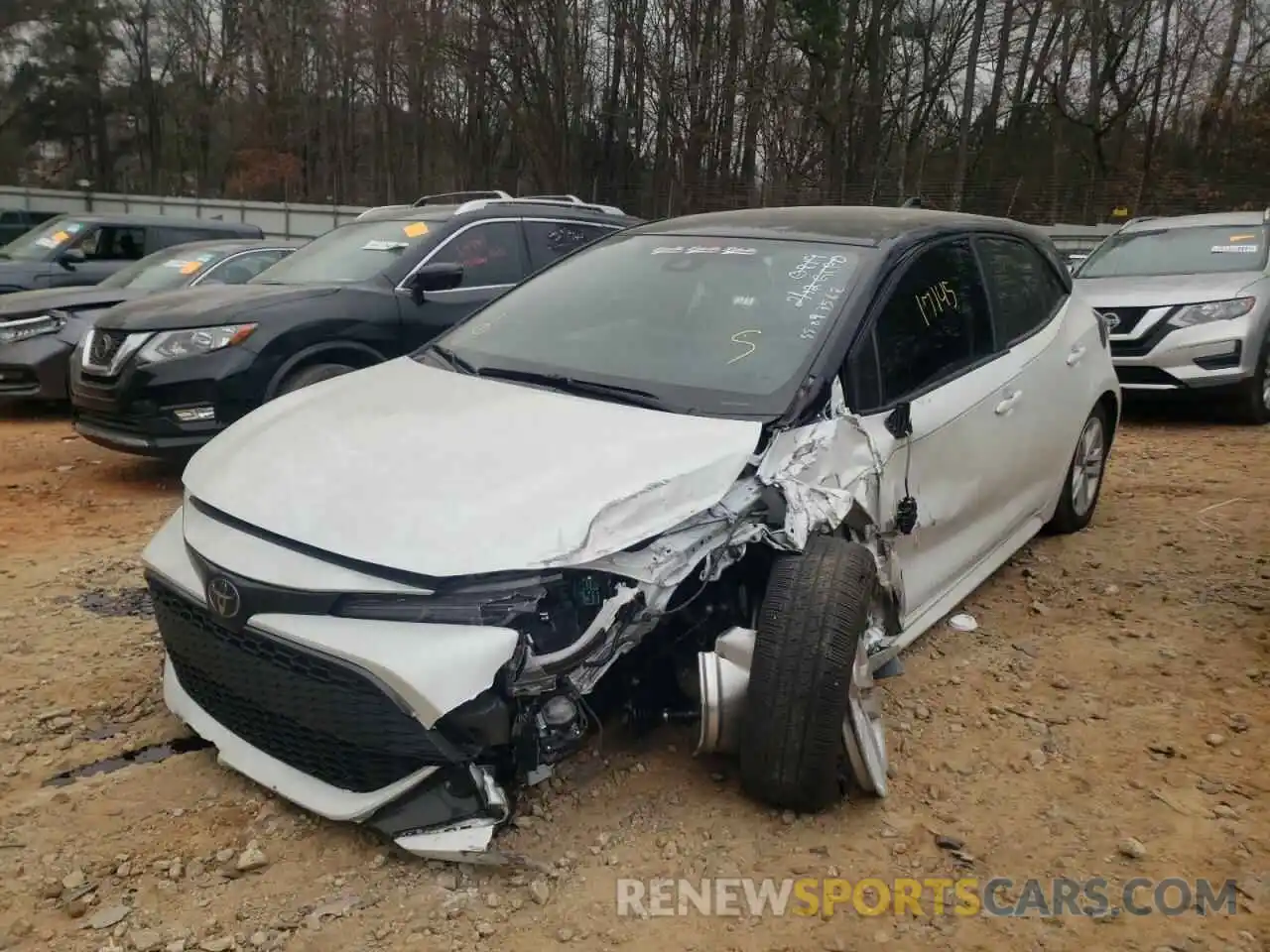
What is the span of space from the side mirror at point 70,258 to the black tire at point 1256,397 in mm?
10709

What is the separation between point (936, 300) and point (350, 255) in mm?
4226

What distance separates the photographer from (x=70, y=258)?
10.3 meters

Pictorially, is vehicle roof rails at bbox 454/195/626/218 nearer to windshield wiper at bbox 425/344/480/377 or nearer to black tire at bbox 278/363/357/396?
black tire at bbox 278/363/357/396

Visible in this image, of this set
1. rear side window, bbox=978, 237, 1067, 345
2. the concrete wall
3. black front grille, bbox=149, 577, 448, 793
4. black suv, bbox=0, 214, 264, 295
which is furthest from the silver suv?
the concrete wall

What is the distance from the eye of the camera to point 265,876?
2.45m

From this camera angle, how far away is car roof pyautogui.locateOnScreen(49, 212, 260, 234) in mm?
10641

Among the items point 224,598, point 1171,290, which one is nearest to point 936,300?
point 224,598

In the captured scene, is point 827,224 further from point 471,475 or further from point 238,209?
point 238,209

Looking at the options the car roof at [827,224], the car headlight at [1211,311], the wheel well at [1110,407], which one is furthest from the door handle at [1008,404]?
the car headlight at [1211,311]

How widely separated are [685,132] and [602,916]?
24361mm

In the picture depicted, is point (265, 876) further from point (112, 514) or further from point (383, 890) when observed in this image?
point (112, 514)

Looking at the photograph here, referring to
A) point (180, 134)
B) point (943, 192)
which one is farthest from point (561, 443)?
point (180, 134)

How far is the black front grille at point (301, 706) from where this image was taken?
234 centimetres

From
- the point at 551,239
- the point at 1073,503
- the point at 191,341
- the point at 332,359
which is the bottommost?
the point at 1073,503
